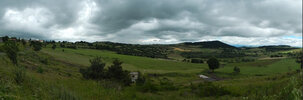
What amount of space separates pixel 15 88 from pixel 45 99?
1.39 meters

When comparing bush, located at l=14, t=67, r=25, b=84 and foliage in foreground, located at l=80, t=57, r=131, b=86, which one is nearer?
bush, located at l=14, t=67, r=25, b=84

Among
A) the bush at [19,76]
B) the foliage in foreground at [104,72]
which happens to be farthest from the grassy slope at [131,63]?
the bush at [19,76]

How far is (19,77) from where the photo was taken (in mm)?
6035

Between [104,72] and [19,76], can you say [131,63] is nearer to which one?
[104,72]

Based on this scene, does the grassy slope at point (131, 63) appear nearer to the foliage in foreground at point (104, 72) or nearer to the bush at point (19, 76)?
the foliage in foreground at point (104, 72)

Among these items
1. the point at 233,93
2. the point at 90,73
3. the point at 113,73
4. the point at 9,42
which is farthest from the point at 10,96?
the point at 9,42

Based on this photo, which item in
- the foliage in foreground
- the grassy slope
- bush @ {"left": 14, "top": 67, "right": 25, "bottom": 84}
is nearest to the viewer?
bush @ {"left": 14, "top": 67, "right": 25, "bottom": 84}

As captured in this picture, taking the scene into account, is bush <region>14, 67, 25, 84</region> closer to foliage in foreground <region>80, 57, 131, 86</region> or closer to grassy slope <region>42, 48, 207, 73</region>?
foliage in foreground <region>80, 57, 131, 86</region>

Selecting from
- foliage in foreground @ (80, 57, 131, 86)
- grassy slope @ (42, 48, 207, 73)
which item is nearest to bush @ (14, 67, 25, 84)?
foliage in foreground @ (80, 57, 131, 86)

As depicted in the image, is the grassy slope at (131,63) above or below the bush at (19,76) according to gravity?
below

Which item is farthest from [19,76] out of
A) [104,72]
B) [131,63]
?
[131,63]

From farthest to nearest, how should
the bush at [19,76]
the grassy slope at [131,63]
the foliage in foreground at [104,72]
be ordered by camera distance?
the grassy slope at [131,63], the foliage in foreground at [104,72], the bush at [19,76]

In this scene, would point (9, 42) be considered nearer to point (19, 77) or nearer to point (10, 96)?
point (19, 77)

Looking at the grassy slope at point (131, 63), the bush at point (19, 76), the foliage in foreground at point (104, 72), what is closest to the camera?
the bush at point (19, 76)
